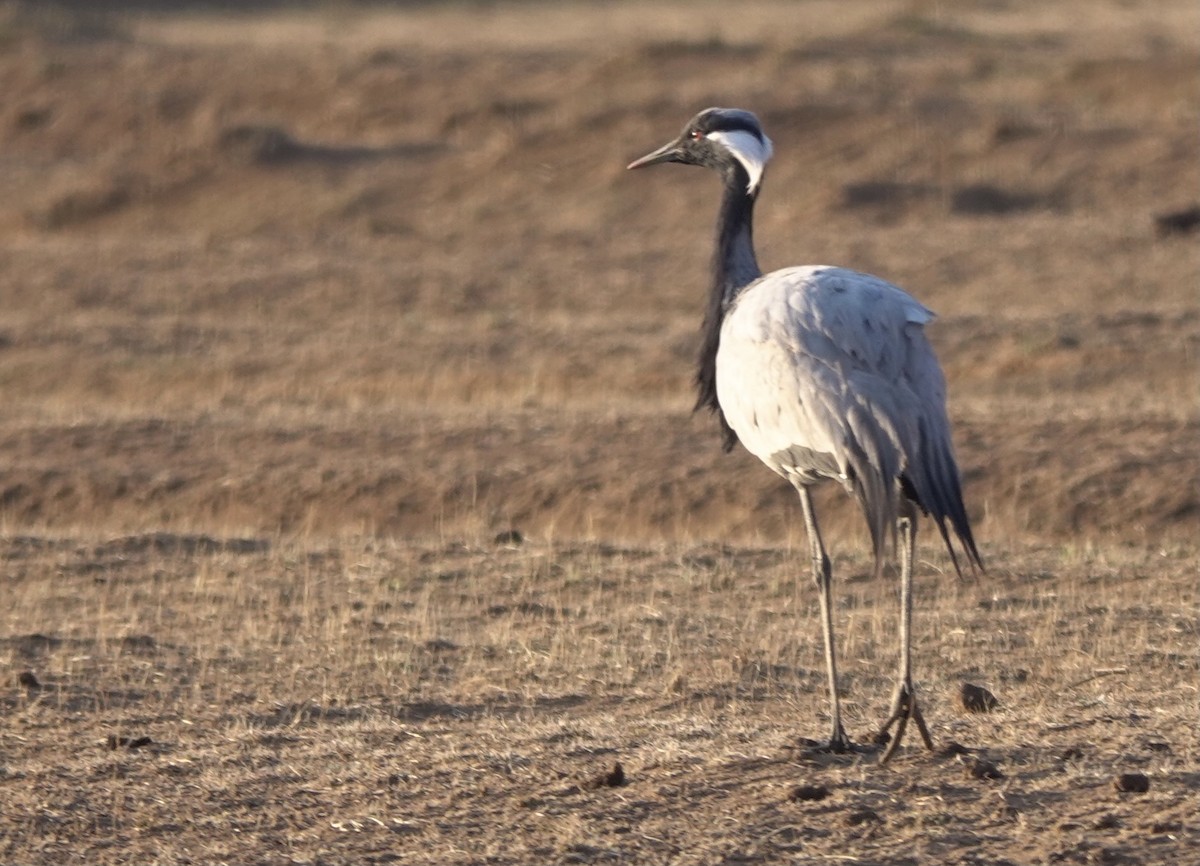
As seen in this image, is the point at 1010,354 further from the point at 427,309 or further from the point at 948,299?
the point at 427,309

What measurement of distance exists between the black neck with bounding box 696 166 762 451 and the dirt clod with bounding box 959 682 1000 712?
115 centimetres

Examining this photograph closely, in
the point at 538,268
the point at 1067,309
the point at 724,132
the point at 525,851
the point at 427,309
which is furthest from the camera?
the point at 538,268

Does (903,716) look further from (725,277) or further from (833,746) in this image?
(725,277)

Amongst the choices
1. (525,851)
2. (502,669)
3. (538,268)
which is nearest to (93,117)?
(538,268)

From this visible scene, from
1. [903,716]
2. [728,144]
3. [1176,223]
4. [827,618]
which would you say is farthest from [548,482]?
[1176,223]

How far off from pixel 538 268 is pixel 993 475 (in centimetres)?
773

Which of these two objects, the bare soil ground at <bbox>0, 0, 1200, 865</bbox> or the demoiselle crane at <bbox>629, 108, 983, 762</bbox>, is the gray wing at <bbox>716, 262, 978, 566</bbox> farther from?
the bare soil ground at <bbox>0, 0, 1200, 865</bbox>

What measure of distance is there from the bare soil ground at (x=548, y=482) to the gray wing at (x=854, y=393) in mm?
830

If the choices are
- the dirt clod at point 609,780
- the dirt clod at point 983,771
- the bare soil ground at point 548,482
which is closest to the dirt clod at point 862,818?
the bare soil ground at point 548,482

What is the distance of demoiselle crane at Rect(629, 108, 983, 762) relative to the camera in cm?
587

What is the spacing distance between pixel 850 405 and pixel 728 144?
63.2 inches

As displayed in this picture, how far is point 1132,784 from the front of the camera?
558 cm

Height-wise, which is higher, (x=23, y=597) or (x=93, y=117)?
(x=23, y=597)

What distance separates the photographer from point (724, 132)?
723 centimetres
